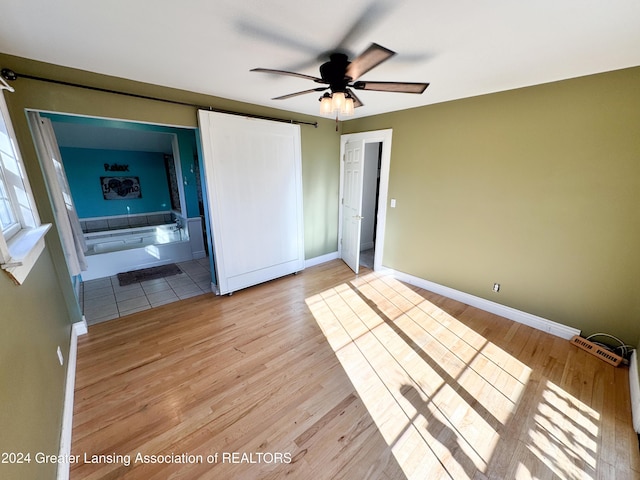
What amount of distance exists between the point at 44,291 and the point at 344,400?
2.21 m

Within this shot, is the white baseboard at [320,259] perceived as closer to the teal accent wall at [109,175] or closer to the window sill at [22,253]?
the window sill at [22,253]

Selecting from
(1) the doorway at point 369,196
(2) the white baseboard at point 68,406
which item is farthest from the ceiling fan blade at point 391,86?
(2) the white baseboard at point 68,406

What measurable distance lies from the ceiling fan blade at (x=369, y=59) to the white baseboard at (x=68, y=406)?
2.61 m

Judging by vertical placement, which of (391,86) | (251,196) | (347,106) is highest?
(391,86)

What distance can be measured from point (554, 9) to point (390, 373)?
239 centimetres

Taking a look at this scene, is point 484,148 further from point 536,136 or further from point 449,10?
point 449,10

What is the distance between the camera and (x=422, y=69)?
1.89m

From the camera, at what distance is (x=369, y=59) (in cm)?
Result: 129

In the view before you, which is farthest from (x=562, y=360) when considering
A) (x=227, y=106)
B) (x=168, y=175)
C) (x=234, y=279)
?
(x=168, y=175)

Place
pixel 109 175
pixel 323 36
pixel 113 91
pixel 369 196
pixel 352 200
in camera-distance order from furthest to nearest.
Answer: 1. pixel 109 175
2. pixel 369 196
3. pixel 352 200
4. pixel 113 91
5. pixel 323 36

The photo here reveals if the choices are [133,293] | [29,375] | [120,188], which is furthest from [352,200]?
[120,188]

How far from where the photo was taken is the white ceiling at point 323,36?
1191mm

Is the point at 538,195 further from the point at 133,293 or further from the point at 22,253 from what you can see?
the point at 133,293

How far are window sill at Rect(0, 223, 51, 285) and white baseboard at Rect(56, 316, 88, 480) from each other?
0.90 meters
